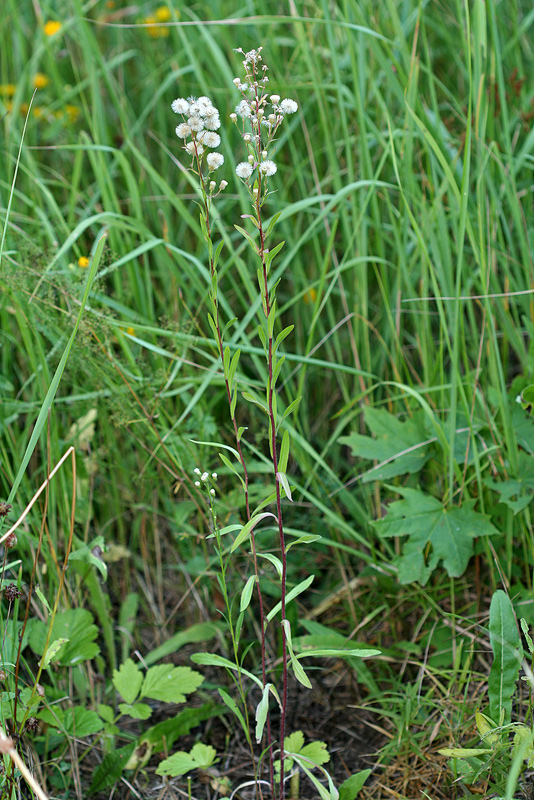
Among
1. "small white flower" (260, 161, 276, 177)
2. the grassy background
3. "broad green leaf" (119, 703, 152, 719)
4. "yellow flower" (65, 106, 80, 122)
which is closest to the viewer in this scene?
"small white flower" (260, 161, 276, 177)

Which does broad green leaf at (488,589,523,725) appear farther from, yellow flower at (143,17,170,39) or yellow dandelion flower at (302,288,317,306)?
yellow flower at (143,17,170,39)

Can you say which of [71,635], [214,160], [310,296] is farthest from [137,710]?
[310,296]

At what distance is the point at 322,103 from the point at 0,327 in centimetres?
91

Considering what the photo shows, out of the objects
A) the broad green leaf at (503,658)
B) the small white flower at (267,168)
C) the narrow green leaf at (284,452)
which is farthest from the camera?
the broad green leaf at (503,658)

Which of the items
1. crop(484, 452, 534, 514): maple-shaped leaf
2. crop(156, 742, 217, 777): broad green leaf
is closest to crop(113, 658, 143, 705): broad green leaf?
crop(156, 742, 217, 777): broad green leaf

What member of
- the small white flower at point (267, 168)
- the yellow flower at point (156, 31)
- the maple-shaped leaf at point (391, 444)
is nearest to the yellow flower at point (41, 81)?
the yellow flower at point (156, 31)

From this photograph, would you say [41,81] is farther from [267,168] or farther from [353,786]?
[353,786]

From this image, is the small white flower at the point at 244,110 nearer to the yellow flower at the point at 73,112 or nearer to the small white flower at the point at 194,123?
the small white flower at the point at 194,123

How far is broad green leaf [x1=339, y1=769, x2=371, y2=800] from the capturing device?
3.32 feet

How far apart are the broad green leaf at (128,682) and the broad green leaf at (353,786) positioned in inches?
14.8

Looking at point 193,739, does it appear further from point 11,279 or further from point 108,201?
point 108,201

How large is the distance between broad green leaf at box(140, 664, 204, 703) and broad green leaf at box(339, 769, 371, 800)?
28 cm

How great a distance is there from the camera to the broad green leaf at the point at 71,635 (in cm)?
113

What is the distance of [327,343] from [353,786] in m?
0.92
